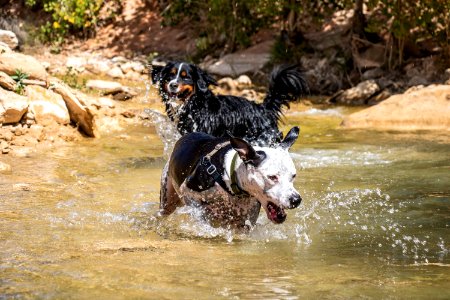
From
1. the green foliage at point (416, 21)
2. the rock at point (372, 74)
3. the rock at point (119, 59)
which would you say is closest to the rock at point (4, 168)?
the green foliage at point (416, 21)

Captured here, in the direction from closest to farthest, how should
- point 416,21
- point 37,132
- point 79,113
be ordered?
point 37,132 → point 79,113 → point 416,21

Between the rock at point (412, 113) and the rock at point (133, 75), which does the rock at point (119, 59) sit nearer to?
the rock at point (133, 75)

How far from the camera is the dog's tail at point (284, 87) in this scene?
8.30 meters

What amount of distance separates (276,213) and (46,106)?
575cm

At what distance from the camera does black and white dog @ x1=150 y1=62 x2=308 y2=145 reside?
8.32 m

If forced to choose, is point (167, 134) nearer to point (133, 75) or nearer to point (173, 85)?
point (173, 85)

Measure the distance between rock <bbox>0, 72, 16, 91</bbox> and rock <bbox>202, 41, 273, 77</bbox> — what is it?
7.81m

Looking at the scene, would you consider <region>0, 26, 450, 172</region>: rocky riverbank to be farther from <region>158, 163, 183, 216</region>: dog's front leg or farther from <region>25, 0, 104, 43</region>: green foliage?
<region>25, 0, 104, 43</region>: green foliage

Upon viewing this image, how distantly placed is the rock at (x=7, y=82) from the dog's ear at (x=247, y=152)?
5.62m

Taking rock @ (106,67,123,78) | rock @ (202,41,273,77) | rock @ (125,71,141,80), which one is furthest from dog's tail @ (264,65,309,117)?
rock @ (106,67,123,78)

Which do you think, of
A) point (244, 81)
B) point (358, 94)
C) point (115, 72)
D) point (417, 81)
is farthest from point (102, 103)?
point (417, 81)

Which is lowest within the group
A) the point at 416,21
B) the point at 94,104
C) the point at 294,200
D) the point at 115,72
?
the point at 115,72

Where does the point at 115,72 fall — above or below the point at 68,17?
below

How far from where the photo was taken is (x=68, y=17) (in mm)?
20281
